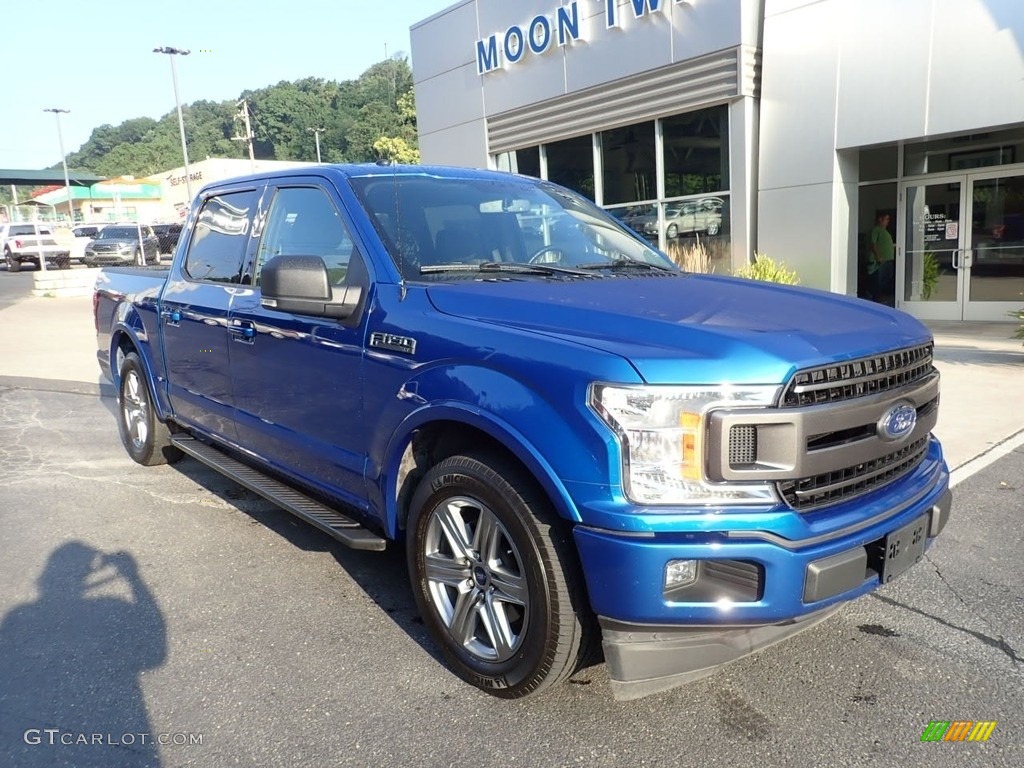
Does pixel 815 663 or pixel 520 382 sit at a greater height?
pixel 520 382

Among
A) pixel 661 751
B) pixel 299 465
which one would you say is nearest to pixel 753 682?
pixel 661 751

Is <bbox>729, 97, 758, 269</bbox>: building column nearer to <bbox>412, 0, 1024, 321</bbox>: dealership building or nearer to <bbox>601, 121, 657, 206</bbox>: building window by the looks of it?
<bbox>412, 0, 1024, 321</bbox>: dealership building

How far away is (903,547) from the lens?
2.68 metres

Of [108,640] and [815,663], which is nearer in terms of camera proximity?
[815,663]

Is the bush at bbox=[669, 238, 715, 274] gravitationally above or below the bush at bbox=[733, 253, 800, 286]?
above

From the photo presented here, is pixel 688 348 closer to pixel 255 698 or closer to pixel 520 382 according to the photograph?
pixel 520 382

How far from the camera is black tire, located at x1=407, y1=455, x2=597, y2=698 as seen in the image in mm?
2549

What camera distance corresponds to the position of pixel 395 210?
3521 millimetres

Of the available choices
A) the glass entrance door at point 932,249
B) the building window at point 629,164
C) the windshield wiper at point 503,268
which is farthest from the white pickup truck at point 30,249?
the windshield wiper at point 503,268

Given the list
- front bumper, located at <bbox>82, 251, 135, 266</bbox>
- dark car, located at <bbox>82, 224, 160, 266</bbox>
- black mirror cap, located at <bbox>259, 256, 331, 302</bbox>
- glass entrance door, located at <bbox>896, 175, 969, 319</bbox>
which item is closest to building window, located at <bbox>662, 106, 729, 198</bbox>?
glass entrance door, located at <bbox>896, 175, 969, 319</bbox>

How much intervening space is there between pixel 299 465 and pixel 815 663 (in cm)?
244

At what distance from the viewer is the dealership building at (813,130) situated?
436 inches

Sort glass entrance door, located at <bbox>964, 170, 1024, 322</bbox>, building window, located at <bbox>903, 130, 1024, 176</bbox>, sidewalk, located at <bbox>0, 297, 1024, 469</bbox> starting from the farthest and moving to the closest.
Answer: glass entrance door, located at <bbox>964, 170, 1024, 322</bbox> < building window, located at <bbox>903, 130, 1024, 176</bbox> < sidewalk, located at <bbox>0, 297, 1024, 469</bbox>

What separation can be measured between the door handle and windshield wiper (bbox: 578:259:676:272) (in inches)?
65.9
